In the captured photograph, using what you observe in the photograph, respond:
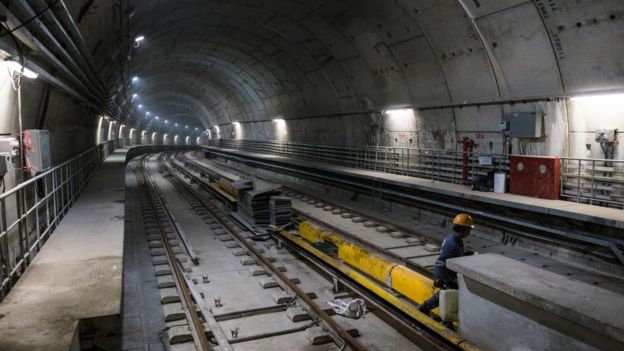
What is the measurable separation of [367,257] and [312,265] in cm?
141

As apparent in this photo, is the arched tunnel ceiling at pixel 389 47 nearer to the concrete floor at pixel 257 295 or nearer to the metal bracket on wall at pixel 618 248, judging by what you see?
the metal bracket on wall at pixel 618 248

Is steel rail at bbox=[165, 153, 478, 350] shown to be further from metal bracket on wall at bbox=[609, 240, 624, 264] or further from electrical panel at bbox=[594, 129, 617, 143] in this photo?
electrical panel at bbox=[594, 129, 617, 143]

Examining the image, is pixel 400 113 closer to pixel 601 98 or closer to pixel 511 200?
pixel 511 200

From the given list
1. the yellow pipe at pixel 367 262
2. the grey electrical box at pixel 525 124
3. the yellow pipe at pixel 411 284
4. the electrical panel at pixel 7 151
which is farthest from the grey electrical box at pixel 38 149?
the grey electrical box at pixel 525 124

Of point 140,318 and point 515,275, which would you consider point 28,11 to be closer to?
point 140,318

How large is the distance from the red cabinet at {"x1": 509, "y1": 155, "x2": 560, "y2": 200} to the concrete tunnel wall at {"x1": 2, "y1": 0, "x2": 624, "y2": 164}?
503mm

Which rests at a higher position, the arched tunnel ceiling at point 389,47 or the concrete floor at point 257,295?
the arched tunnel ceiling at point 389,47

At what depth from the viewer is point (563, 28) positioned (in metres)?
9.80

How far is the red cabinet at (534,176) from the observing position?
35.0 feet

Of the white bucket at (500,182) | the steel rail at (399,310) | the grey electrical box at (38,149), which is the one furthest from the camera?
the white bucket at (500,182)

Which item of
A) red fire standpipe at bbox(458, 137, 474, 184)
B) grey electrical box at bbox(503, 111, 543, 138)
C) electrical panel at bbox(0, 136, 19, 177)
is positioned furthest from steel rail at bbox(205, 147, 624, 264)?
electrical panel at bbox(0, 136, 19, 177)

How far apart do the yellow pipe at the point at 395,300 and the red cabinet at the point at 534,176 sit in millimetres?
4881


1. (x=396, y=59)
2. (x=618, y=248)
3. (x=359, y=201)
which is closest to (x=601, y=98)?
(x=618, y=248)

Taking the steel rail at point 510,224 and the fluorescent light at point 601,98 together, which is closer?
the steel rail at point 510,224
